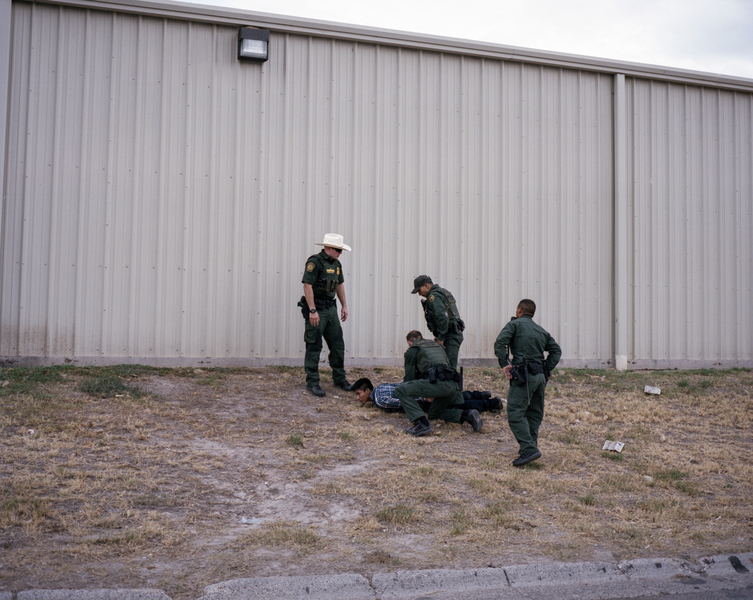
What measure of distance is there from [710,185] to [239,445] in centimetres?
1042

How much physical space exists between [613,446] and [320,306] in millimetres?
4057

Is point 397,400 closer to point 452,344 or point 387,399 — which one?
point 387,399

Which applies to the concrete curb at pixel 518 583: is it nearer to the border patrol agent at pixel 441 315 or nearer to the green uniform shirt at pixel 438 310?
the border patrol agent at pixel 441 315

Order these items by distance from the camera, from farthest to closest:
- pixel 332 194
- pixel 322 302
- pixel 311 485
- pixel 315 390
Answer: pixel 332 194 < pixel 322 302 < pixel 315 390 < pixel 311 485

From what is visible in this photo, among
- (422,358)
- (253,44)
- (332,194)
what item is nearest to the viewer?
(422,358)

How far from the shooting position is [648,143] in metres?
12.0

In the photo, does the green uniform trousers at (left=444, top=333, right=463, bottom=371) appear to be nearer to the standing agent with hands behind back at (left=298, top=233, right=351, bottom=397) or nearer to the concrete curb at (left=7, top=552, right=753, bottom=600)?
the standing agent with hands behind back at (left=298, top=233, right=351, bottom=397)

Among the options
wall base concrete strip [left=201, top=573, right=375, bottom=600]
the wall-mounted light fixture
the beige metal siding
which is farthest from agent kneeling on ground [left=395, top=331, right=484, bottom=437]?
the beige metal siding

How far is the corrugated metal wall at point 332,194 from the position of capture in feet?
31.8

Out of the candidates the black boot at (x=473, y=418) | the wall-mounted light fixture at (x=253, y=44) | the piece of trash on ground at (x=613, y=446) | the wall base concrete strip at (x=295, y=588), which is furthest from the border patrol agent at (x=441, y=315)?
the wall-mounted light fixture at (x=253, y=44)

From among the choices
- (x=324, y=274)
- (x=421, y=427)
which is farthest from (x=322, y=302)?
(x=421, y=427)

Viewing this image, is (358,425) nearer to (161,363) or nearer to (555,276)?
(161,363)

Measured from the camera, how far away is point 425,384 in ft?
23.7

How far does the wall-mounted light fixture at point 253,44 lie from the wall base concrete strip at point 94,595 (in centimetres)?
852
